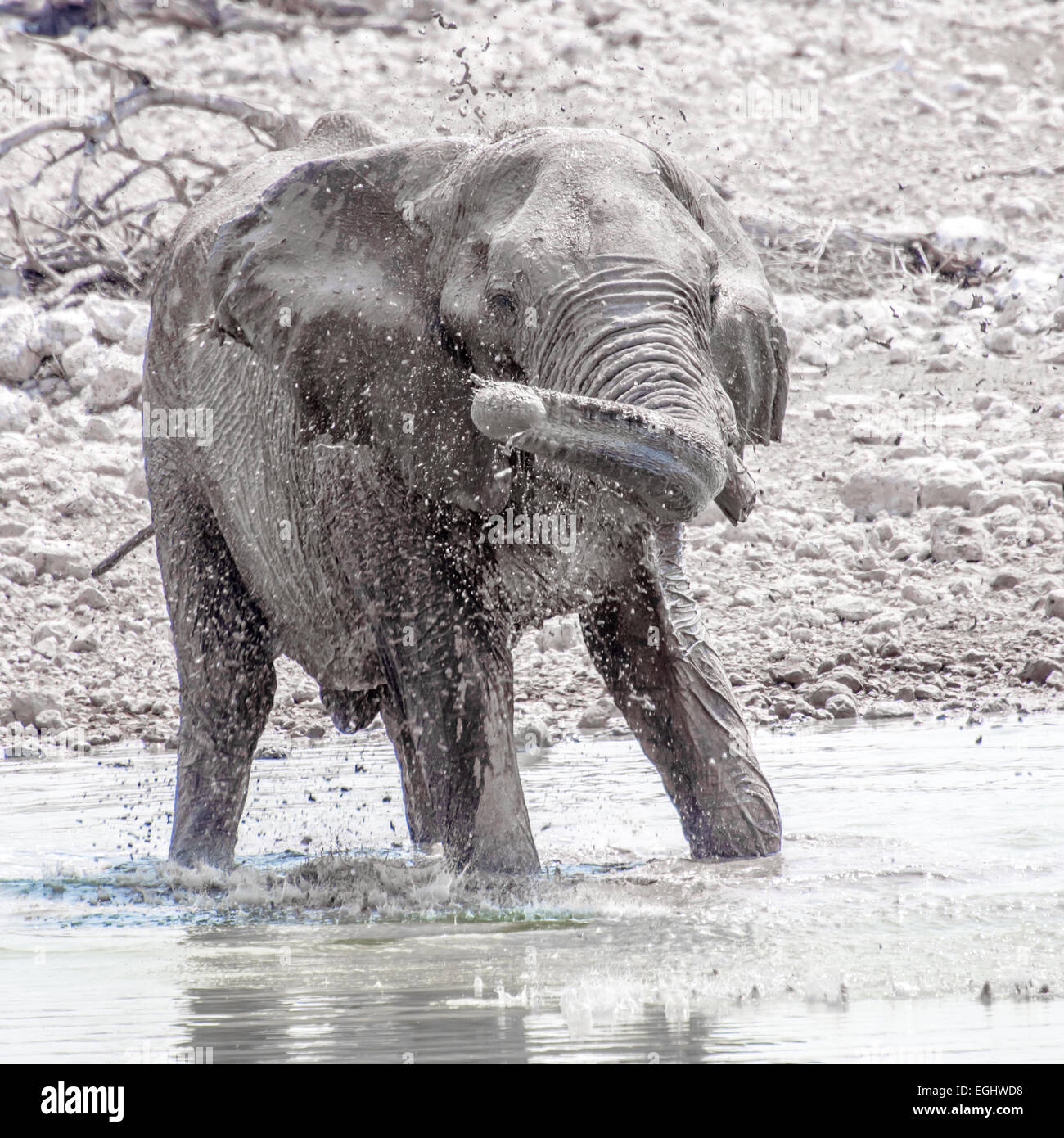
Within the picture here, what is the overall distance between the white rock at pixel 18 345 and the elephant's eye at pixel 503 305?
27.3 feet

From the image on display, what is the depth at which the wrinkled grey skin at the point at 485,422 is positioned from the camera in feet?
16.1

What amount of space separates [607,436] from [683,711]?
177 cm

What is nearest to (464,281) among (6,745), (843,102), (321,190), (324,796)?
(321,190)

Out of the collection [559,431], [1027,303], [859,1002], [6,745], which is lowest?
[6,745]

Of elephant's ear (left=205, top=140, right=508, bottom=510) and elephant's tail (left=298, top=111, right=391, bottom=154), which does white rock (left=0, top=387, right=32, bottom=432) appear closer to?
elephant's tail (left=298, top=111, right=391, bottom=154)

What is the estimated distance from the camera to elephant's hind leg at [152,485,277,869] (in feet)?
23.4

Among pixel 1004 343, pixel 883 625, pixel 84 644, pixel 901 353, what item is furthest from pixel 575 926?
pixel 1004 343

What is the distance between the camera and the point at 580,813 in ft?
24.2

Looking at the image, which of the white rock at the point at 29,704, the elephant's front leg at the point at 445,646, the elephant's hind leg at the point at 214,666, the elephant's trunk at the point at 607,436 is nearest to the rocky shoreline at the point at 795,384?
the white rock at the point at 29,704

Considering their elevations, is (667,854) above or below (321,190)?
below

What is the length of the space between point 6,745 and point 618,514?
16.3 ft

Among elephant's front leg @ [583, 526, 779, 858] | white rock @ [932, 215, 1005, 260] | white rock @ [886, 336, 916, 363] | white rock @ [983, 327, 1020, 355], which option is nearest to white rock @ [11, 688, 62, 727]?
elephant's front leg @ [583, 526, 779, 858]

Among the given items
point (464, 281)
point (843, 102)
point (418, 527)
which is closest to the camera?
point (464, 281)

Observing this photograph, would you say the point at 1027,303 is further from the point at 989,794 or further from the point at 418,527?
the point at 418,527
